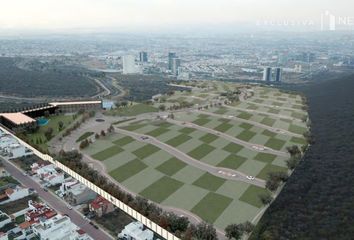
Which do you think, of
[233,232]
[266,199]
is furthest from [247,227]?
[266,199]

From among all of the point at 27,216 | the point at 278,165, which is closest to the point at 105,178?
the point at 27,216

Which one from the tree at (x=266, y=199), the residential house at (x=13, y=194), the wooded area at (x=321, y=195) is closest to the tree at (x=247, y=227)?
the wooded area at (x=321, y=195)

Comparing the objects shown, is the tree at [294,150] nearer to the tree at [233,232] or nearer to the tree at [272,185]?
the tree at [272,185]

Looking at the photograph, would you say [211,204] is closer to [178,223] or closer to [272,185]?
[178,223]

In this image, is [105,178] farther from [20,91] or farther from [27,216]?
[20,91]

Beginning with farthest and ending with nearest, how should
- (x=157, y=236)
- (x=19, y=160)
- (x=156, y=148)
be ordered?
(x=156, y=148) → (x=19, y=160) → (x=157, y=236)

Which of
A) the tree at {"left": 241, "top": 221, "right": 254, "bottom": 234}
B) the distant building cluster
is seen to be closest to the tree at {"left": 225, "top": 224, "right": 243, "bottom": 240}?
the tree at {"left": 241, "top": 221, "right": 254, "bottom": 234}

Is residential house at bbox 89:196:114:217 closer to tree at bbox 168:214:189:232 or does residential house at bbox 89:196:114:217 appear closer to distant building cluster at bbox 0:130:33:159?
tree at bbox 168:214:189:232
